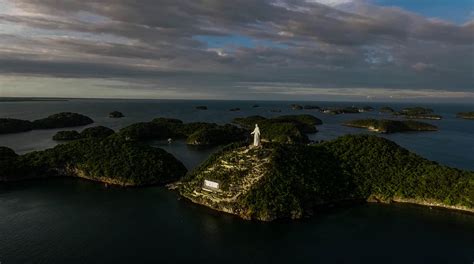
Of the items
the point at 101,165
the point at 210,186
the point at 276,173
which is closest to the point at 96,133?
the point at 101,165

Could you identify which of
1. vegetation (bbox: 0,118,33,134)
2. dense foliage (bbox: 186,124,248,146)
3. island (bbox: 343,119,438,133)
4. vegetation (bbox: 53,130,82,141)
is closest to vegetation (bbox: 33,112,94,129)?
vegetation (bbox: 0,118,33,134)

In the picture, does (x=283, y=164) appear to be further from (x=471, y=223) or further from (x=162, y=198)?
(x=471, y=223)

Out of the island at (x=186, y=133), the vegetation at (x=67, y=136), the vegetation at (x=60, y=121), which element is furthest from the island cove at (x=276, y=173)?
the vegetation at (x=60, y=121)

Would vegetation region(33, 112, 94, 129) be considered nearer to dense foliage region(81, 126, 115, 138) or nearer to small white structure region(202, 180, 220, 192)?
dense foliage region(81, 126, 115, 138)

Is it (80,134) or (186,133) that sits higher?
(80,134)

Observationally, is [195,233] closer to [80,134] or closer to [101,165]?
[101,165]

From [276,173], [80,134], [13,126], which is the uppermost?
[276,173]
